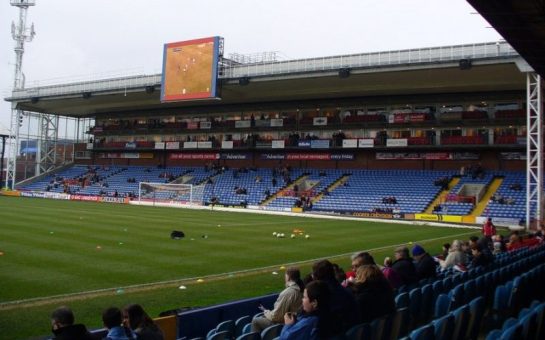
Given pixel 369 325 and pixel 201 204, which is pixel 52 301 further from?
pixel 201 204

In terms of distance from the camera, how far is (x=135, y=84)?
50.6 metres

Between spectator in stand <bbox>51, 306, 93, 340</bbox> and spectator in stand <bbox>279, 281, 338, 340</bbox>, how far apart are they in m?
1.82

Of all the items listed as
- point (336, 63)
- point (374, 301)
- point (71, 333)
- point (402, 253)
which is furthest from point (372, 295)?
point (336, 63)

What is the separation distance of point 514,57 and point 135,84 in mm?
33422

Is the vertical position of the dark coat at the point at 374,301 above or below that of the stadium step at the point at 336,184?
below

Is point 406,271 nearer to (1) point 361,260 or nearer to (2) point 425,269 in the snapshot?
(2) point 425,269

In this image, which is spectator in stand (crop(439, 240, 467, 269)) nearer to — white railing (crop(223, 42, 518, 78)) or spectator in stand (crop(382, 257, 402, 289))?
spectator in stand (crop(382, 257, 402, 289))

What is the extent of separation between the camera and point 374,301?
5.95 metres

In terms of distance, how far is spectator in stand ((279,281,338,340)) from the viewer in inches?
190

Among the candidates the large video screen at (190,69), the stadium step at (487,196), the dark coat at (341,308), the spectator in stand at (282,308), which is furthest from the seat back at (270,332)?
the large video screen at (190,69)

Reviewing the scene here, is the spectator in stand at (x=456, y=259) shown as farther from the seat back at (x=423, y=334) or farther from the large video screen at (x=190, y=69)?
the large video screen at (x=190, y=69)

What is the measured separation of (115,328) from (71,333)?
0.46 meters

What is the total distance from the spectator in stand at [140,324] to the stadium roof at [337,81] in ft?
106

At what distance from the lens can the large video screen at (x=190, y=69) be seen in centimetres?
4403
